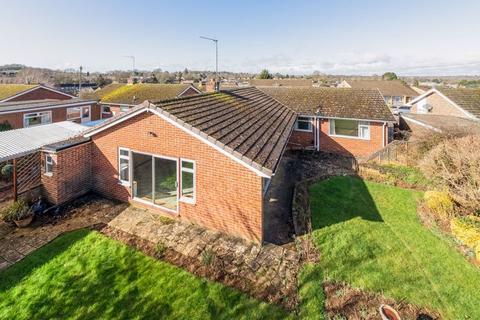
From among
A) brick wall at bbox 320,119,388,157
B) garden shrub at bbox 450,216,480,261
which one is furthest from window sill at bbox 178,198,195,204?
brick wall at bbox 320,119,388,157

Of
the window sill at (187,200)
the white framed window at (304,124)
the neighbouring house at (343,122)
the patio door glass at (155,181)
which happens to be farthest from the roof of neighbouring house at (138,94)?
the window sill at (187,200)

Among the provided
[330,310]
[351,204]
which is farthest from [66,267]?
[351,204]

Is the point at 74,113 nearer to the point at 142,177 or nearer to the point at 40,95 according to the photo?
the point at 40,95

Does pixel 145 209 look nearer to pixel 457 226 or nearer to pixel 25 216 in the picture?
pixel 25 216

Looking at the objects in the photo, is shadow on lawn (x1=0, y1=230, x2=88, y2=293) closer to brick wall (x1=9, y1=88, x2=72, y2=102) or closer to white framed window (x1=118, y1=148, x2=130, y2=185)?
white framed window (x1=118, y1=148, x2=130, y2=185)

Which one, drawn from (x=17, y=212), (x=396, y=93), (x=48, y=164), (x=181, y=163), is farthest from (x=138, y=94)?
(x=396, y=93)

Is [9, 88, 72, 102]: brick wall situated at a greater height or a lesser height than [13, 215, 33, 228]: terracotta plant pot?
greater

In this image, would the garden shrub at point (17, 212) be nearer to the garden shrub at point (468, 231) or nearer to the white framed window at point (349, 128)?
the garden shrub at point (468, 231)
